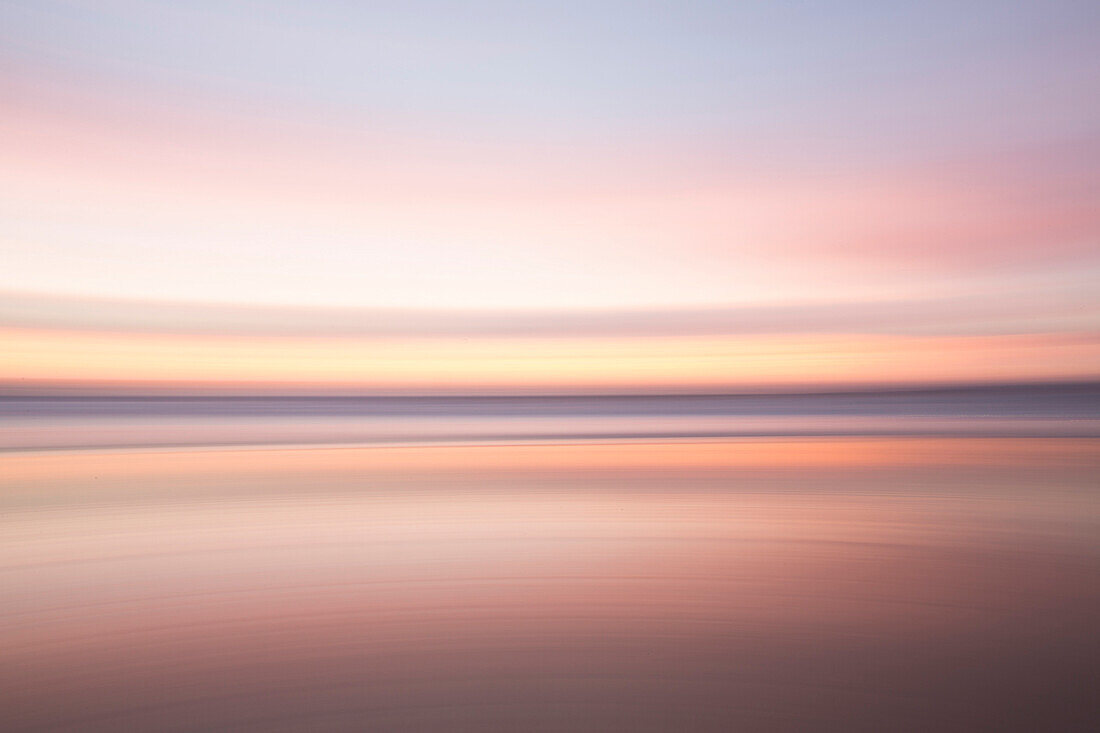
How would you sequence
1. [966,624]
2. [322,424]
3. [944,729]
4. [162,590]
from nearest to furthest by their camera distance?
1. [944,729]
2. [966,624]
3. [162,590]
4. [322,424]

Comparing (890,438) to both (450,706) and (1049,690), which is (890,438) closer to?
(1049,690)

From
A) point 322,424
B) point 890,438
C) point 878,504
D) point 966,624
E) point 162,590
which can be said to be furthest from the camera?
point 322,424

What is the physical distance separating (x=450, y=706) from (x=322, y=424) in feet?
6.43

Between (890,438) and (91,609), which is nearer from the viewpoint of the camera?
(91,609)

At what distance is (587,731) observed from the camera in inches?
21.0

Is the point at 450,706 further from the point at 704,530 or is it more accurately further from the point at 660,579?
the point at 704,530

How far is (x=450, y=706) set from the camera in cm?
57

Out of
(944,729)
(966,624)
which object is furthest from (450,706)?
(966,624)

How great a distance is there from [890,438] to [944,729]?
163cm

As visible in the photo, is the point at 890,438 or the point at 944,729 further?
the point at 890,438

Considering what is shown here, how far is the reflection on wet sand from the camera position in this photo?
568 mm

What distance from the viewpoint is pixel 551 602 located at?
79 centimetres

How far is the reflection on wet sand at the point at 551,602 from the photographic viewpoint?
0.57m

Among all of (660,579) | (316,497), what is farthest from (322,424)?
(660,579)
